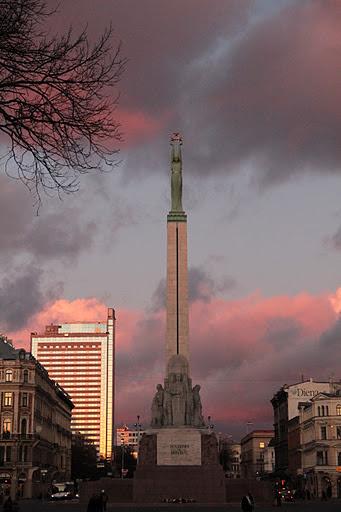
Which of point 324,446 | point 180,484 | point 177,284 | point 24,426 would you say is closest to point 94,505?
point 180,484

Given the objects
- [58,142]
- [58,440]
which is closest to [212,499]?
[58,142]

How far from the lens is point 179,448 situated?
176 feet

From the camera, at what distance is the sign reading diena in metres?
53.3

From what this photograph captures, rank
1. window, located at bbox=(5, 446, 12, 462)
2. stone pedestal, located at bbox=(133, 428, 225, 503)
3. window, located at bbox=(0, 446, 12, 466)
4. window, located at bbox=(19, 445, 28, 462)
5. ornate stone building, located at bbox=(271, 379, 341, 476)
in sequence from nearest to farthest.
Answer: stone pedestal, located at bbox=(133, 428, 225, 503)
window, located at bbox=(0, 446, 12, 466)
window, located at bbox=(5, 446, 12, 462)
window, located at bbox=(19, 445, 28, 462)
ornate stone building, located at bbox=(271, 379, 341, 476)

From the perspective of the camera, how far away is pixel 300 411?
108m

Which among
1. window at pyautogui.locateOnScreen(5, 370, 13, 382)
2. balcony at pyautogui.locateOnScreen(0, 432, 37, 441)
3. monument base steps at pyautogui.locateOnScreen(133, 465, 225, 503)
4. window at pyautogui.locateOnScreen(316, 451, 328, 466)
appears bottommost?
monument base steps at pyautogui.locateOnScreen(133, 465, 225, 503)

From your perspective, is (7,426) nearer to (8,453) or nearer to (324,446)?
(8,453)

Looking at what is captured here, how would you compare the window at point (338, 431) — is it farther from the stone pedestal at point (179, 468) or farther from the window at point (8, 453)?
the stone pedestal at point (179, 468)

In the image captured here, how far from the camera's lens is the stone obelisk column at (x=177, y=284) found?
6028cm

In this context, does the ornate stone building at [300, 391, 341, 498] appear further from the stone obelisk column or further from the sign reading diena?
the sign reading diena

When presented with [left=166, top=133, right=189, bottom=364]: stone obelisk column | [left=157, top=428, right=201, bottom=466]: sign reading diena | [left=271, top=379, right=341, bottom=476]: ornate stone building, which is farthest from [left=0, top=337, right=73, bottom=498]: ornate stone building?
[left=271, top=379, right=341, bottom=476]: ornate stone building

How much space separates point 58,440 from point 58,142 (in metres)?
109

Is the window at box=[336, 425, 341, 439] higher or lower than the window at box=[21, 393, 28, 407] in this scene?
lower

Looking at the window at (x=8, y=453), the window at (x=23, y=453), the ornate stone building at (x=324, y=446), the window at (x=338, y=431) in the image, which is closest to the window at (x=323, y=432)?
the ornate stone building at (x=324, y=446)
